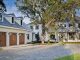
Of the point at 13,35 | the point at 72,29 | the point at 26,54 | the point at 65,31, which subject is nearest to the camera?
the point at 72,29

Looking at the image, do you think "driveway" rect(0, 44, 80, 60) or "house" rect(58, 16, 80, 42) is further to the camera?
"driveway" rect(0, 44, 80, 60)

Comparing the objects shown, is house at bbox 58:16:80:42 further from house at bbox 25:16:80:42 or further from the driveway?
the driveway

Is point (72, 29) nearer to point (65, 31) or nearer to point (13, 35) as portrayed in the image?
point (13, 35)

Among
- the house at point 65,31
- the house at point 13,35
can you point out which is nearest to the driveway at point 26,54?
the house at point 13,35

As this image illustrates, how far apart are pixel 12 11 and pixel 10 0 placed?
0.13 meters

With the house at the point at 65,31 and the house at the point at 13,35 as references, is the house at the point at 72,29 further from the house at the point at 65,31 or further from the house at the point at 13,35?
the house at the point at 13,35

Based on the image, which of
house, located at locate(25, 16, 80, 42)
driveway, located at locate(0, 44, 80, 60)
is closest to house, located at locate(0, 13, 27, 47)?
driveway, located at locate(0, 44, 80, 60)

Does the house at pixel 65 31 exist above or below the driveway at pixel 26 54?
above

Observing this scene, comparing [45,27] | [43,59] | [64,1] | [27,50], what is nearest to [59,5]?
[64,1]

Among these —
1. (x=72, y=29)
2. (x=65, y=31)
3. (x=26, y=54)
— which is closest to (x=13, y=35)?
(x=26, y=54)

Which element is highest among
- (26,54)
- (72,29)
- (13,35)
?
(72,29)

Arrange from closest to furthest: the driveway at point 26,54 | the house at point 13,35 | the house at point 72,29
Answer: the house at point 13,35 → the house at point 72,29 → the driveway at point 26,54

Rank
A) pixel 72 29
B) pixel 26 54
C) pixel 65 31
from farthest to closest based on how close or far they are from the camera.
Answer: pixel 65 31 < pixel 26 54 < pixel 72 29

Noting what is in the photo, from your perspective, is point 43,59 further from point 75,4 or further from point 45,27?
point 75,4
